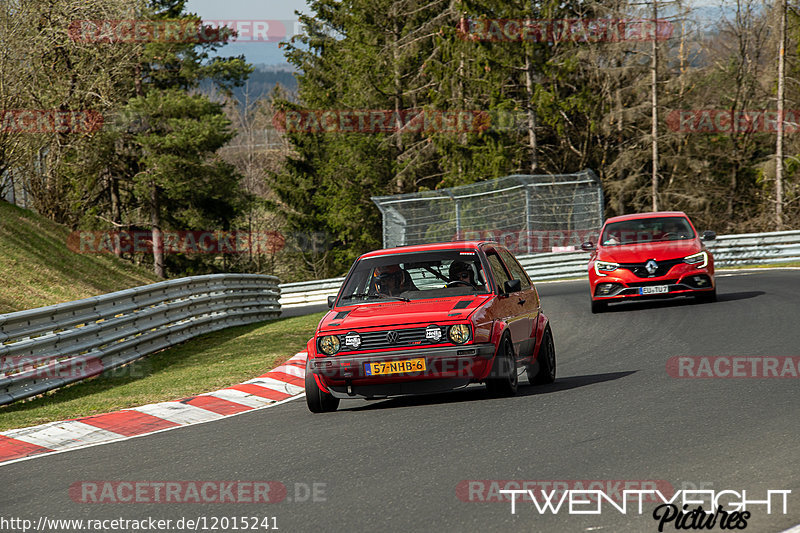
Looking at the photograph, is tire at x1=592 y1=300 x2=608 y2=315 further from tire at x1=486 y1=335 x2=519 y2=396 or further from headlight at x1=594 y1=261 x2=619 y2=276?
tire at x1=486 y1=335 x2=519 y2=396

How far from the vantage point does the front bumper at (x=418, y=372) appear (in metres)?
8.48

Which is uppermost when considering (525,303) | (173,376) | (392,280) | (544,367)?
(392,280)

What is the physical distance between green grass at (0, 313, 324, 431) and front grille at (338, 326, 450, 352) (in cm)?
307

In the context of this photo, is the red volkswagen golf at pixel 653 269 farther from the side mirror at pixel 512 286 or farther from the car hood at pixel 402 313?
the car hood at pixel 402 313

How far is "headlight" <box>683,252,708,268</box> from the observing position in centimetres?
1612

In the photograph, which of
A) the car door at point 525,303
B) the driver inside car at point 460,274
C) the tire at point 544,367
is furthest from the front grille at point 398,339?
the tire at point 544,367

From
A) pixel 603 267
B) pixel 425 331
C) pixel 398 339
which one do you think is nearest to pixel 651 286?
pixel 603 267

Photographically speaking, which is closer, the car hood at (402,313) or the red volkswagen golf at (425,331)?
the red volkswagen golf at (425,331)

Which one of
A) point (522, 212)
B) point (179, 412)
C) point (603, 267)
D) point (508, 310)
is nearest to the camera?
point (508, 310)

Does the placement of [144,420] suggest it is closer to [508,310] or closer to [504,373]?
[504,373]

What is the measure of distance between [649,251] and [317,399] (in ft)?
28.6

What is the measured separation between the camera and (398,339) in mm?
8578

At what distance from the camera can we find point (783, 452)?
6.23m

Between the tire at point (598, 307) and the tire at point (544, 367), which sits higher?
the tire at point (544, 367)
